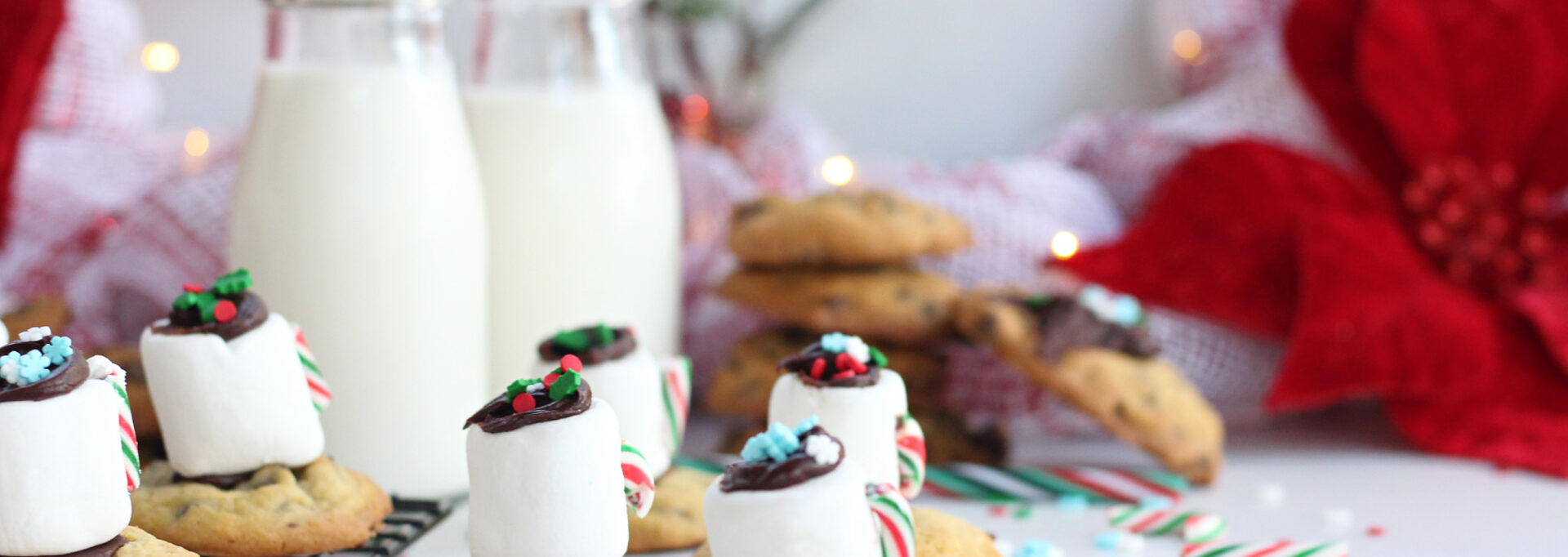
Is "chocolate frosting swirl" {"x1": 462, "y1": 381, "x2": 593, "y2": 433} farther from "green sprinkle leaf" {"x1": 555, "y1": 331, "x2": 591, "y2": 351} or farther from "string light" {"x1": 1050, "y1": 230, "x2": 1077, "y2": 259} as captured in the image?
"string light" {"x1": 1050, "y1": 230, "x2": 1077, "y2": 259}

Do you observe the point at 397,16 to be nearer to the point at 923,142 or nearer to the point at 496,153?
the point at 496,153

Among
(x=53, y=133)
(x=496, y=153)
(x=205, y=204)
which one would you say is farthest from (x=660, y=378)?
(x=53, y=133)

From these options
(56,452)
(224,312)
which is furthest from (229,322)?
(56,452)

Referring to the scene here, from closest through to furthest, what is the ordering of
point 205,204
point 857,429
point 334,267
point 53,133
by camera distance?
point 857,429
point 334,267
point 205,204
point 53,133

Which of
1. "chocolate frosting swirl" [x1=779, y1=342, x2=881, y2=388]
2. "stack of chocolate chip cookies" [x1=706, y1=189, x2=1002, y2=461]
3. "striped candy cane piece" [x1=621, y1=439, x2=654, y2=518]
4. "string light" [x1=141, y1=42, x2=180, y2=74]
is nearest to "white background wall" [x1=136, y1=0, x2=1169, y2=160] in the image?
"string light" [x1=141, y1=42, x2=180, y2=74]

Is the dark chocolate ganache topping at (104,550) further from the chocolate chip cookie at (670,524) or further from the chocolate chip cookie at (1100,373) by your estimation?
the chocolate chip cookie at (1100,373)

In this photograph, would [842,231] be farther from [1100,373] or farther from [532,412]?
[532,412]
